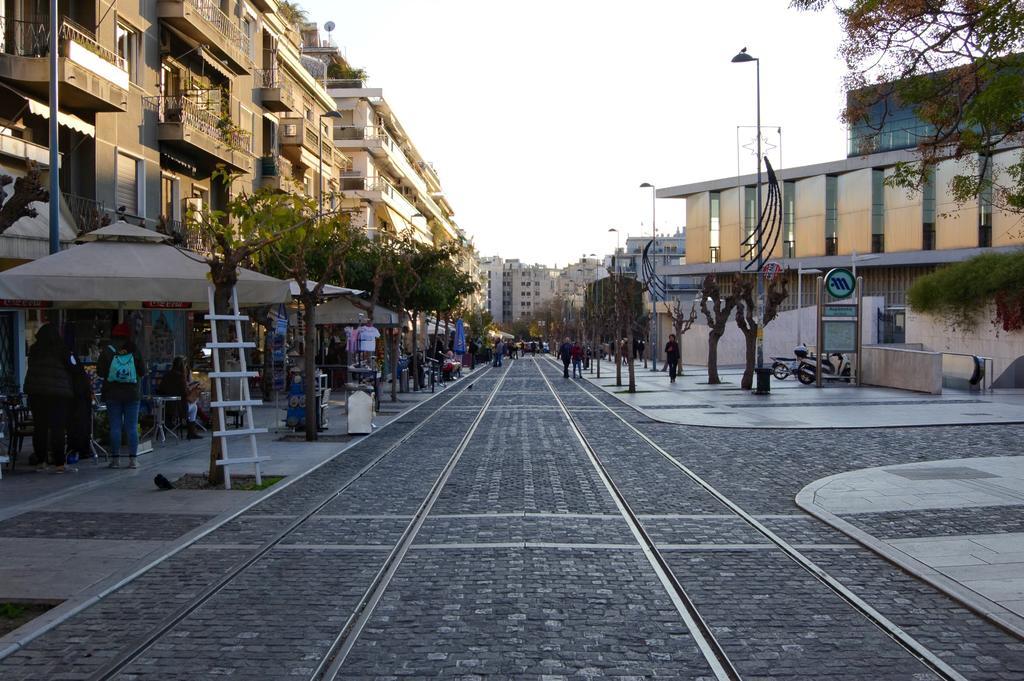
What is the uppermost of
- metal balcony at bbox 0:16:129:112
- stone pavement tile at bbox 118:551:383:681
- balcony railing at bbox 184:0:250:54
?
balcony railing at bbox 184:0:250:54

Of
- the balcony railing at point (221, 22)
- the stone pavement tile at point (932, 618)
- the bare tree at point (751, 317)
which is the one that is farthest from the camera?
the bare tree at point (751, 317)

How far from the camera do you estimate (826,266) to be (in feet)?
203

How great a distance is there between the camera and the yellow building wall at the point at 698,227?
70250mm

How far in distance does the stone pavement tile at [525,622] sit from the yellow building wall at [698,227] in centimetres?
6417

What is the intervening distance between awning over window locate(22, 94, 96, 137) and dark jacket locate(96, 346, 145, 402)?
30.7ft

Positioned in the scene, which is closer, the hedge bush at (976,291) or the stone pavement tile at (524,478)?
the stone pavement tile at (524,478)

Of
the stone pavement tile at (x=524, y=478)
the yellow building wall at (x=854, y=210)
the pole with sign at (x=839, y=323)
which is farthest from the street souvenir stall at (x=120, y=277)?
the yellow building wall at (x=854, y=210)

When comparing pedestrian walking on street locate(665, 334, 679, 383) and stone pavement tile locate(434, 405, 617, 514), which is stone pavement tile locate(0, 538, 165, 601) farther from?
pedestrian walking on street locate(665, 334, 679, 383)

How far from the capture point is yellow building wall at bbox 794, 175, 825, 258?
62.3m

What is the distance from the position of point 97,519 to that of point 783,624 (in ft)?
22.9

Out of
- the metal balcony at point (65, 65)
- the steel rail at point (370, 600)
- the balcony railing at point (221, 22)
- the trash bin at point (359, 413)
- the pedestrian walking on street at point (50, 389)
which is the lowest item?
the steel rail at point (370, 600)

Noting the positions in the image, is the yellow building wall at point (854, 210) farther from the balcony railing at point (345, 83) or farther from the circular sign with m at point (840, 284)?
the balcony railing at point (345, 83)

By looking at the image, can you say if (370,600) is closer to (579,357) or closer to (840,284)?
(840,284)

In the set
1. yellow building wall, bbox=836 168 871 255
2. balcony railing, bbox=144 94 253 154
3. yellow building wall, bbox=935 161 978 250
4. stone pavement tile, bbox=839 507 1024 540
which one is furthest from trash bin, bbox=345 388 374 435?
yellow building wall, bbox=836 168 871 255
